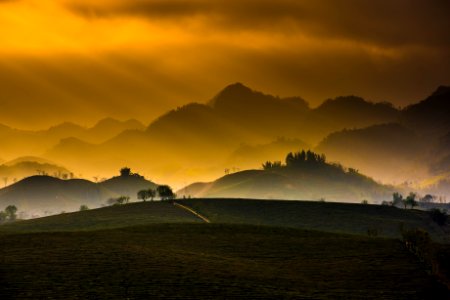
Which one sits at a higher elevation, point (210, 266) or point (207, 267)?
point (210, 266)

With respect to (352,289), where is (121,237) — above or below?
above

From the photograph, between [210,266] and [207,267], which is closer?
[207,267]

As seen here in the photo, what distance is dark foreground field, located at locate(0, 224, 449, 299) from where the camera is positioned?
9694cm

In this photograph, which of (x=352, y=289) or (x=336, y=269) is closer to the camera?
(x=352, y=289)

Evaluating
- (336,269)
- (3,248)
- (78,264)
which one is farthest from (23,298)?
(336,269)

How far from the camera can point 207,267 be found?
117 meters

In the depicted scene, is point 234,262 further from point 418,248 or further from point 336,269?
point 418,248

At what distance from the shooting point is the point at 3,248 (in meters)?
132

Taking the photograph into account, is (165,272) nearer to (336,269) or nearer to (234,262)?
(234,262)

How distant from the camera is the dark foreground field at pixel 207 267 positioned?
96.9 meters

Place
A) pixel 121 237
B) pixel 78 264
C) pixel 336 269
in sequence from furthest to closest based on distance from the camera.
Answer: pixel 121 237 → pixel 336 269 → pixel 78 264

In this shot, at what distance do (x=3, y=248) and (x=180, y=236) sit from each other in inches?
1826

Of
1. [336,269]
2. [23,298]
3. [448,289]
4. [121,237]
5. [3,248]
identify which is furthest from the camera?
[121,237]

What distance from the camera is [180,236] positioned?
16338cm
